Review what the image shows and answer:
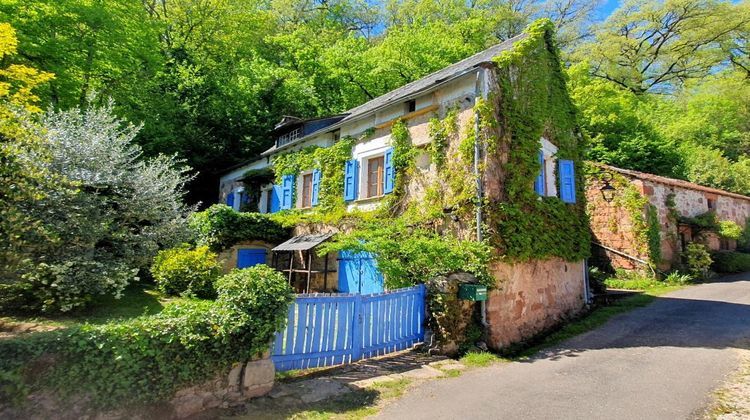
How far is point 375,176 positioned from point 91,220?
732 cm

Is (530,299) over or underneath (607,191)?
underneath

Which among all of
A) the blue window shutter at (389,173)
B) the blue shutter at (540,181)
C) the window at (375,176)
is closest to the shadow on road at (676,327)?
the blue shutter at (540,181)

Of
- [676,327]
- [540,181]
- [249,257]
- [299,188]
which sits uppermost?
[299,188]

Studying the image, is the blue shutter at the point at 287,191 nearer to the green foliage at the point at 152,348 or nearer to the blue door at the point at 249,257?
the blue door at the point at 249,257

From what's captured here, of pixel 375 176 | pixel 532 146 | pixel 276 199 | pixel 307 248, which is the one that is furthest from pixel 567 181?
pixel 276 199

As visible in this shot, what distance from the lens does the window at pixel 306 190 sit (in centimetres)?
1441

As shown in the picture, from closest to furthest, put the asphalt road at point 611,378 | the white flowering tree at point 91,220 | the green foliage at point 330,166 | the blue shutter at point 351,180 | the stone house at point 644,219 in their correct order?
the asphalt road at point 611,378 → the white flowering tree at point 91,220 → the blue shutter at point 351,180 → the green foliage at point 330,166 → the stone house at point 644,219

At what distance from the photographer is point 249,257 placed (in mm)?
13906

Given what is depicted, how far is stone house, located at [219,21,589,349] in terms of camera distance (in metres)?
8.86

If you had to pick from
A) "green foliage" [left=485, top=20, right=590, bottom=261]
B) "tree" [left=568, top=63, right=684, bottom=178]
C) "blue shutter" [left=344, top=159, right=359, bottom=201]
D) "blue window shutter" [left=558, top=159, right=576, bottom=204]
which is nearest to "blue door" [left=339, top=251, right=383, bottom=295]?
"blue shutter" [left=344, top=159, right=359, bottom=201]

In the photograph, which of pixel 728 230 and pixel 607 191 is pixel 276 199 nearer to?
pixel 607 191

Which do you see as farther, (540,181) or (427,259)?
(540,181)

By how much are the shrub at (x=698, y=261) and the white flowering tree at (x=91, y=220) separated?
62.1 feet

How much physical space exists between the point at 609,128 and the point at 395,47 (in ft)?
44.0
